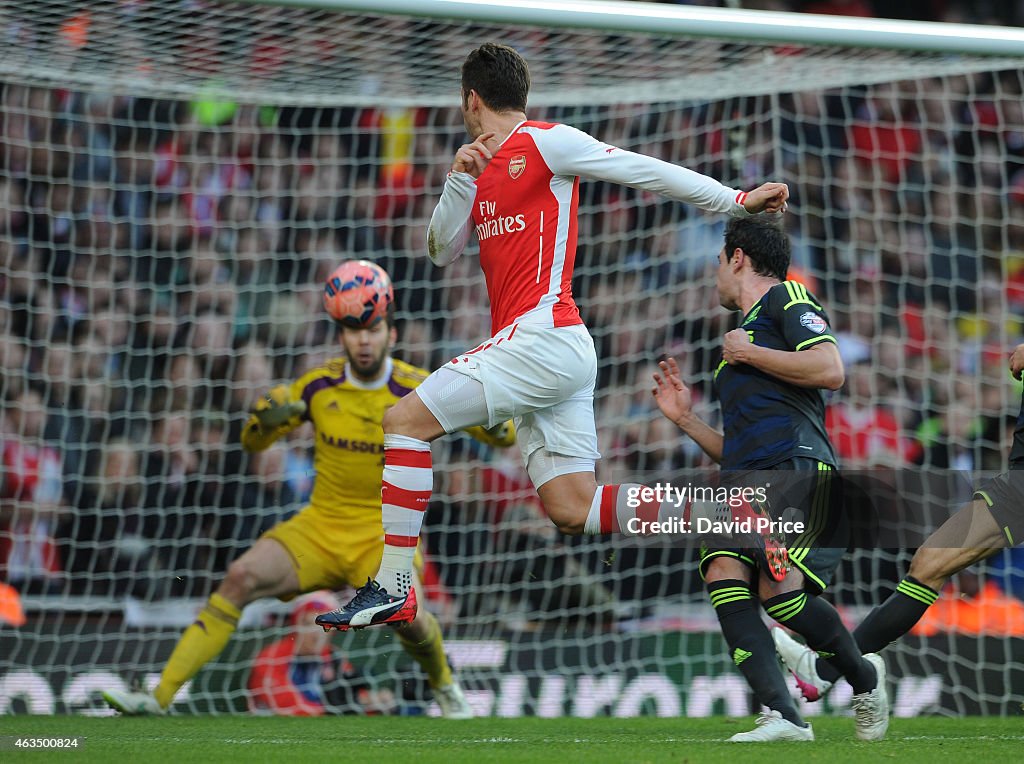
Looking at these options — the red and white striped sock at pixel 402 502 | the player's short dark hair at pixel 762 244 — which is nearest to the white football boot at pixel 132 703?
the red and white striped sock at pixel 402 502

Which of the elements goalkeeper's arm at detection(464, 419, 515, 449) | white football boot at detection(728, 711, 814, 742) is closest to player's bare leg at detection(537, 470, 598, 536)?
white football boot at detection(728, 711, 814, 742)

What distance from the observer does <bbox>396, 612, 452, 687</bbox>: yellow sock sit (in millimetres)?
6062

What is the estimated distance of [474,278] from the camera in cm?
927

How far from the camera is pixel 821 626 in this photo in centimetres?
432

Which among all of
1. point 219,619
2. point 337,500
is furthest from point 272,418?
point 219,619

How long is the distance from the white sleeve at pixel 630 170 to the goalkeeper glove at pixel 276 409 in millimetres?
2369

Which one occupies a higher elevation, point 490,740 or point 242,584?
point 242,584

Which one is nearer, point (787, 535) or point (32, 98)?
point (787, 535)

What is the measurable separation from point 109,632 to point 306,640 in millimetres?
1086

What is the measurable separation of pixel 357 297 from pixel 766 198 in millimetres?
2590

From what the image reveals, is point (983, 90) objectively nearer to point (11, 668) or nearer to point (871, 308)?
point (871, 308)

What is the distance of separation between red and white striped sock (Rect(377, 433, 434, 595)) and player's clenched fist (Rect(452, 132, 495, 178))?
0.91 meters

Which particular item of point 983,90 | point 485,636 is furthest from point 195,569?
point 983,90

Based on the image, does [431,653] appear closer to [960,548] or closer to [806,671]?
[806,671]
